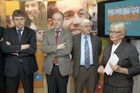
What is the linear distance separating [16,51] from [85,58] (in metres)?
1.23

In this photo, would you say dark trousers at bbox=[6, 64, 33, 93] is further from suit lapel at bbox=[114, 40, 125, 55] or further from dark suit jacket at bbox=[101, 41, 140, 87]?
suit lapel at bbox=[114, 40, 125, 55]

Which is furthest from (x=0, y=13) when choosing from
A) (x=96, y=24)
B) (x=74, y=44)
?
(x=96, y=24)

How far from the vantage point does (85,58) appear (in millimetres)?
2805

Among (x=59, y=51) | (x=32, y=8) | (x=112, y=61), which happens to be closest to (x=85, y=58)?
(x=59, y=51)

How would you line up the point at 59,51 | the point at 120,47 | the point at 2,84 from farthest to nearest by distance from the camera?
the point at 2,84 → the point at 59,51 → the point at 120,47

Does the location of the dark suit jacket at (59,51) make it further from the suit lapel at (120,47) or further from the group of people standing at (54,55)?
the suit lapel at (120,47)

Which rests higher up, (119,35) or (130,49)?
(119,35)

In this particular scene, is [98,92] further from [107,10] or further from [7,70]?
[7,70]

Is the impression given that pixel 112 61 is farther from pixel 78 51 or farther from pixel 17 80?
pixel 17 80

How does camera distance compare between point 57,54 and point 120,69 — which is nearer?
point 120,69

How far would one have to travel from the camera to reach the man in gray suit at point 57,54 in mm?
2596

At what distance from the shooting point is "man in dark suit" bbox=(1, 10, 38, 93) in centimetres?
264

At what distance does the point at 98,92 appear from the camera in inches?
151

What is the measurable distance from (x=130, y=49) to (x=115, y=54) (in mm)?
200
